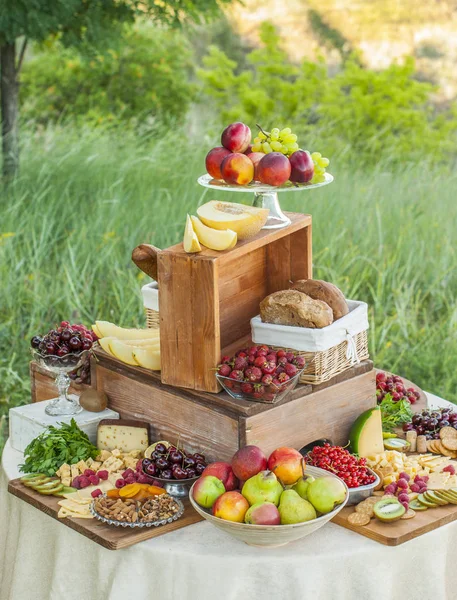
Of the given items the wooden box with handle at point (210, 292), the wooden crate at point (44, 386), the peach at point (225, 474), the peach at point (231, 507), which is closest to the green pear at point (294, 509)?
the peach at point (231, 507)

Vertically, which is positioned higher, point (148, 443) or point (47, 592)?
Result: point (148, 443)

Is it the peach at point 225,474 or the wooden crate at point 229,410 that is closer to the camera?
the peach at point 225,474

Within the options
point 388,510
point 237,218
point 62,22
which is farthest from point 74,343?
point 62,22

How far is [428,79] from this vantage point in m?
18.5

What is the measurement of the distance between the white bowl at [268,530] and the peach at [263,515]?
3 cm

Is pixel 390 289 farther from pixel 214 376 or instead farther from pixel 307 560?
pixel 307 560

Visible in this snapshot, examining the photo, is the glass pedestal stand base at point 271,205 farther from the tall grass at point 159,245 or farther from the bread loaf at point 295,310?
the tall grass at point 159,245

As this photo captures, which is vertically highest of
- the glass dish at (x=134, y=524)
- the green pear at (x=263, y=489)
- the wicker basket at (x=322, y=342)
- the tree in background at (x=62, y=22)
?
the tree in background at (x=62, y=22)

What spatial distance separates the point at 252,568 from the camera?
274 centimetres

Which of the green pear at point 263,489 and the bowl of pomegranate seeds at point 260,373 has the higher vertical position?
the bowl of pomegranate seeds at point 260,373

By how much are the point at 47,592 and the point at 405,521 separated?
1139 mm

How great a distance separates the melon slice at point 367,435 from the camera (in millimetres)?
3354

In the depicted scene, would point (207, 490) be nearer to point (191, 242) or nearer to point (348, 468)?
point (348, 468)

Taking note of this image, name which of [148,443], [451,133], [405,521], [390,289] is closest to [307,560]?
[405,521]
